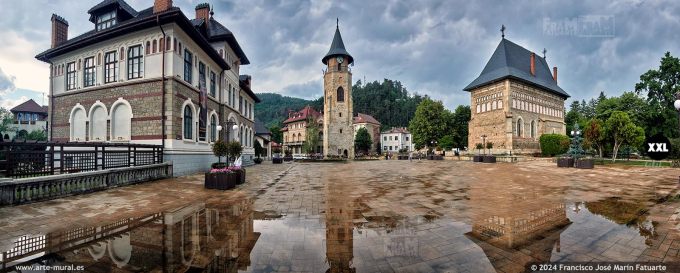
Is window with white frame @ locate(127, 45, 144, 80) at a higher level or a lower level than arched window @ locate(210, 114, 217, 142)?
higher

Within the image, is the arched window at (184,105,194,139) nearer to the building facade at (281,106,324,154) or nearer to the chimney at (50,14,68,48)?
the chimney at (50,14,68,48)

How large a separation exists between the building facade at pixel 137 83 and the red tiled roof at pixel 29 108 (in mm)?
48300

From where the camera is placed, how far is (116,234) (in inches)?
194

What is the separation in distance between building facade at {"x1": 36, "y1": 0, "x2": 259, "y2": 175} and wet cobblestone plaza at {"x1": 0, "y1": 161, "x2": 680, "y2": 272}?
7.66 meters

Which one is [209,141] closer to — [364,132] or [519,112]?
[519,112]

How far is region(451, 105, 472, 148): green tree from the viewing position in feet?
183

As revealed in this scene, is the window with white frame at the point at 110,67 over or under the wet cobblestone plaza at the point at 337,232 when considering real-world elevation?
over

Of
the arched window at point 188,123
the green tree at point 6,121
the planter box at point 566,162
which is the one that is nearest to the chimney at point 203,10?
the arched window at point 188,123

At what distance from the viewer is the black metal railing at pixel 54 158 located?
819 cm

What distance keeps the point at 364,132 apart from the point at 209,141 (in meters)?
55.3

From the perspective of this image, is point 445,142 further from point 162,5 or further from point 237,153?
point 162,5

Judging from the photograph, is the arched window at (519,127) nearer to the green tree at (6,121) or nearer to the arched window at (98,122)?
the arched window at (98,122)

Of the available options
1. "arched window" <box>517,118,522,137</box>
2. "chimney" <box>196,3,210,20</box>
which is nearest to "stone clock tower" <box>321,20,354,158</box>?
"arched window" <box>517,118,522,137</box>

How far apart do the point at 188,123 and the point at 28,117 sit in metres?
59.1
